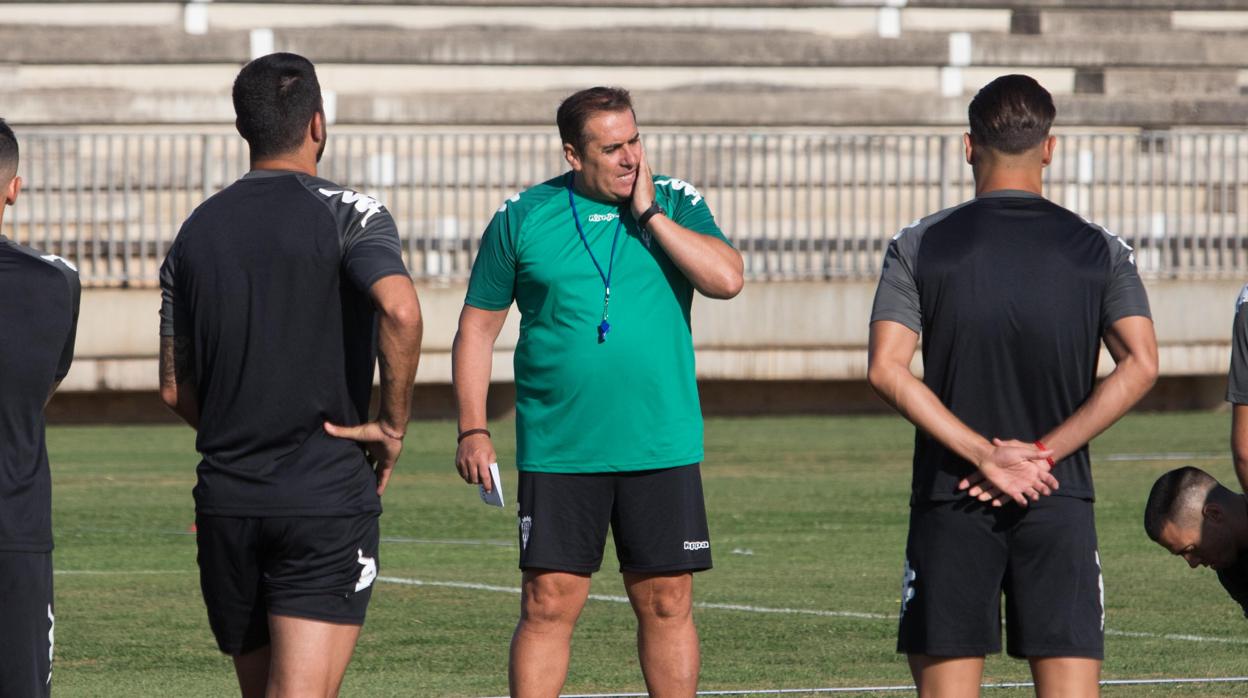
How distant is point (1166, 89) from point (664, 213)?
21409mm

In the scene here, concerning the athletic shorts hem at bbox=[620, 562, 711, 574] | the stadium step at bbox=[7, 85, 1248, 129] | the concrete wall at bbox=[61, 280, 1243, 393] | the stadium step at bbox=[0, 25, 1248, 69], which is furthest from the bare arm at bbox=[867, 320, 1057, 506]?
the stadium step at bbox=[0, 25, 1248, 69]

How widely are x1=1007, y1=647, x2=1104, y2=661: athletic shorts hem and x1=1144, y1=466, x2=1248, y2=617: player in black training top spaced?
382 millimetres

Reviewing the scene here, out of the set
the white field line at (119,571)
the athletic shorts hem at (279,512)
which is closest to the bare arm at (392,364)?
the athletic shorts hem at (279,512)

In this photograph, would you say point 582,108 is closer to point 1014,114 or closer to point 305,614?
point 1014,114

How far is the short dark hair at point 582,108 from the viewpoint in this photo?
580 cm

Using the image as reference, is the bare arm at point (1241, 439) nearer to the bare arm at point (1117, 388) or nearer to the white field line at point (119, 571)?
the bare arm at point (1117, 388)

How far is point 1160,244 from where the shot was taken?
2023 centimetres

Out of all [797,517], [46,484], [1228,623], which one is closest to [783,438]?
[797,517]

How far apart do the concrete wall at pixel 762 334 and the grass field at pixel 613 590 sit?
2833 mm

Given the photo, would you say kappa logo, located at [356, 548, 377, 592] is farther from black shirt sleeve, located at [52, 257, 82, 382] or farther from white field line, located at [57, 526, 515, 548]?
white field line, located at [57, 526, 515, 548]

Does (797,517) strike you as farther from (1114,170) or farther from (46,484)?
(1114,170)

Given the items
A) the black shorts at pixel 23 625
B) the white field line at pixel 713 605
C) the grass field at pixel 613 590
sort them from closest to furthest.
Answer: the black shorts at pixel 23 625
the grass field at pixel 613 590
the white field line at pixel 713 605

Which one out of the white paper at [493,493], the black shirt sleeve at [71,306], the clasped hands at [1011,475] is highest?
the black shirt sleeve at [71,306]

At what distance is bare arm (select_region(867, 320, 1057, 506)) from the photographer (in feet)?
16.2
